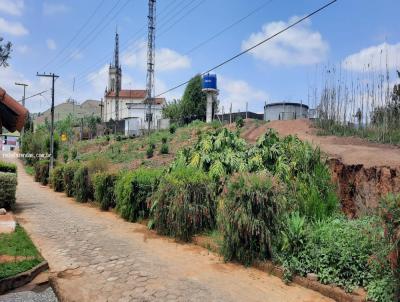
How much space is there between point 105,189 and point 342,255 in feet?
28.2

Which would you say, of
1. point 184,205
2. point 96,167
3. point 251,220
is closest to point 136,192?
point 184,205

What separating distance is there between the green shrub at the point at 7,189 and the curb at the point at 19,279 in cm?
699

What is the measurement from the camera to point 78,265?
6117 mm

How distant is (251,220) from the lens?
6094 millimetres

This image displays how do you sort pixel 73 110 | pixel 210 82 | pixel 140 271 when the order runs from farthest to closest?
1. pixel 73 110
2. pixel 210 82
3. pixel 140 271

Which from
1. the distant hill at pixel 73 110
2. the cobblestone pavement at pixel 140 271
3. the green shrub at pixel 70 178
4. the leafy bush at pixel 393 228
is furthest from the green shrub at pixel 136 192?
the distant hill at pixel 73 110

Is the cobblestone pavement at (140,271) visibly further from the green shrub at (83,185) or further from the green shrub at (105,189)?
the green shrub at (83,185)

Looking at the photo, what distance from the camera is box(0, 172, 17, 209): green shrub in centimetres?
1176

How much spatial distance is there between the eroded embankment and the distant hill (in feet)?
236

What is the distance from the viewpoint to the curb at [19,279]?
17.1ft

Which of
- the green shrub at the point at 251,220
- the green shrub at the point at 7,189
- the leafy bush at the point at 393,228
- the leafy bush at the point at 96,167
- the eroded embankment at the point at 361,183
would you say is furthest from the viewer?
the leafy bush at the point at 96,167

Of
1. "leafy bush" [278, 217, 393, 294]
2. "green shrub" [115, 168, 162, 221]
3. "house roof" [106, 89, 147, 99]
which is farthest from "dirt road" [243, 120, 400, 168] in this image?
"house roof" [106, 89, 147, 99]

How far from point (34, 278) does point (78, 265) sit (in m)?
0.71

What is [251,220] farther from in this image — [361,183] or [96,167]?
[96,167]
